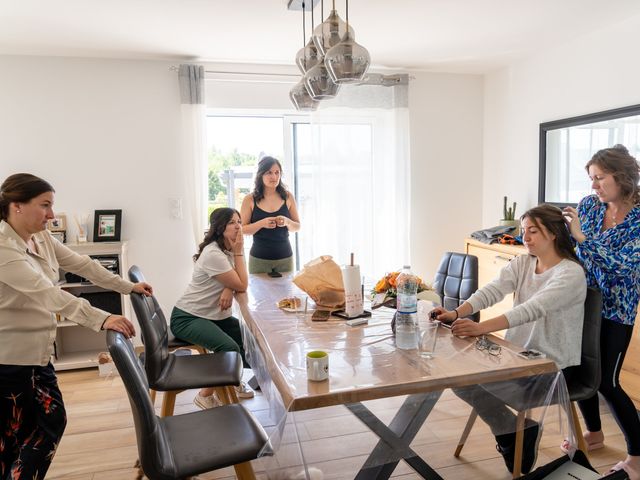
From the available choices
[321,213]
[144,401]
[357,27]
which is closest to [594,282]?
[144,401]

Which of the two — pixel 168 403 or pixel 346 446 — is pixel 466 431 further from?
pixel 168 403

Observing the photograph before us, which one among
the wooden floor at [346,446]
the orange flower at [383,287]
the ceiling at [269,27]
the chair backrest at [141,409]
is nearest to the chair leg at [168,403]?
the wooden floor at [346,446]

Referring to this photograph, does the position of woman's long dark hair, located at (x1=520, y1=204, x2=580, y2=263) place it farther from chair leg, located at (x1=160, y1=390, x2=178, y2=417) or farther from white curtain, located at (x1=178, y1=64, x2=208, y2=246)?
white curtain, located at (x1=178, y1=64, x2=208, y2=246)

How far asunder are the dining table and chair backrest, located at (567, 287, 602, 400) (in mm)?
407

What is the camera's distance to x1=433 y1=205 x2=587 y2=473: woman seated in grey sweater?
1.77 metres

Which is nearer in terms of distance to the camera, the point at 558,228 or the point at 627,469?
the point at 558,228

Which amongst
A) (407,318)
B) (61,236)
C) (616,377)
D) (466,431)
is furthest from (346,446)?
(61,236)

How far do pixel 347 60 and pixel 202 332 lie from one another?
1550 millimetres

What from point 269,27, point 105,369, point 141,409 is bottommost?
point 105,369

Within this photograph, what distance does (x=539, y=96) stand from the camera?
4.05 metres

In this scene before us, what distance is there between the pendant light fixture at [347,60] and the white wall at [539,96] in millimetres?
2297

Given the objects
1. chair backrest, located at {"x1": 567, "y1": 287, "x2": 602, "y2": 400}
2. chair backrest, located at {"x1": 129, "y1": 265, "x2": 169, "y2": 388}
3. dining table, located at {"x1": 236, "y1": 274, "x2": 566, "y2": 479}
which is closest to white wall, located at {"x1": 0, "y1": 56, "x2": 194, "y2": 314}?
chair backrest, located at {"x1": 129, "y1": 265, "x2": 169, "y2": 388}

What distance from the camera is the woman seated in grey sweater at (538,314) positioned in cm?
177

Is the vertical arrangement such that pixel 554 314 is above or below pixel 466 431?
above
